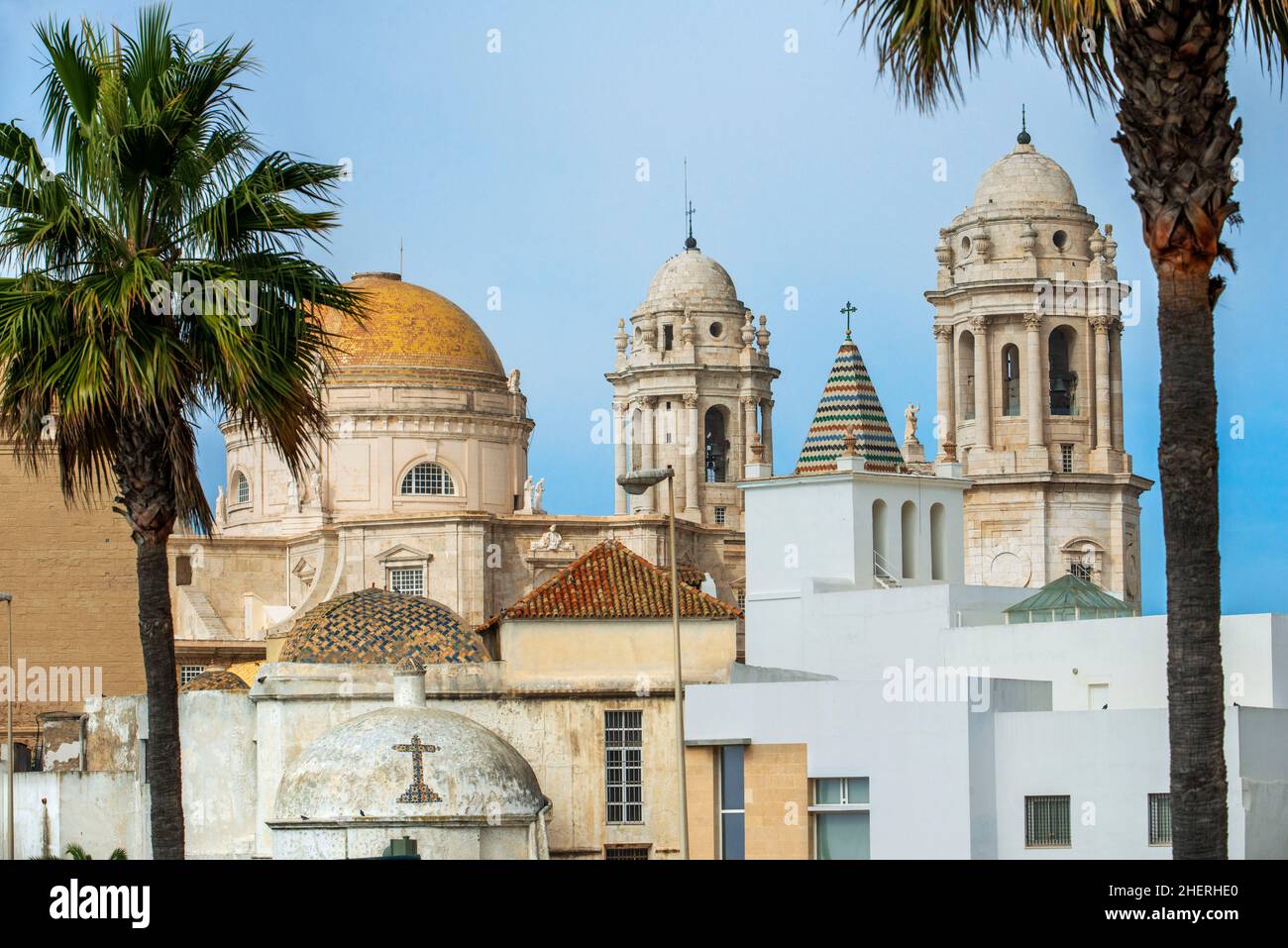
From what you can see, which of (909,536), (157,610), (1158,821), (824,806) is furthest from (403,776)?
(909,536)

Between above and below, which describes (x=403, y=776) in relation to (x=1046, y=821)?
above

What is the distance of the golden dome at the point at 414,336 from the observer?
256 ft

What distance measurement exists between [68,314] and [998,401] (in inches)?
2137

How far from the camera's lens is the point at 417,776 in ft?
119

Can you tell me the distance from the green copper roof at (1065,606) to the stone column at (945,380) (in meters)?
27.6

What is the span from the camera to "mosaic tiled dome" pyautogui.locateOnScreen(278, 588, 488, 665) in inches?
1678

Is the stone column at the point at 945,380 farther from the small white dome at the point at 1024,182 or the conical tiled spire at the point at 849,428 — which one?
the conical tiled spire at the point at 849,428

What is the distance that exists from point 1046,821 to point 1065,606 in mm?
11143

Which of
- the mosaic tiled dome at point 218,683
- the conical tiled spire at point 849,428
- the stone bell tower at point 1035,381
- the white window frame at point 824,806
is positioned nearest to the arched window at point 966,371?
the stone bell tower at point 1035,381

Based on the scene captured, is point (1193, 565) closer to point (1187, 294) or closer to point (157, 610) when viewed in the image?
point (1187, 294)

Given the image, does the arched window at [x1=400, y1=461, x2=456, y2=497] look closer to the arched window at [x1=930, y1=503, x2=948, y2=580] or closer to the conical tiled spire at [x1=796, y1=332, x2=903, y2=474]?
the conical tiled spire at [x1=796, y1=332, x2=903, y2=474]

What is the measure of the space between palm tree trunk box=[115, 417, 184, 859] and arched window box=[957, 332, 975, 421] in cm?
5438
